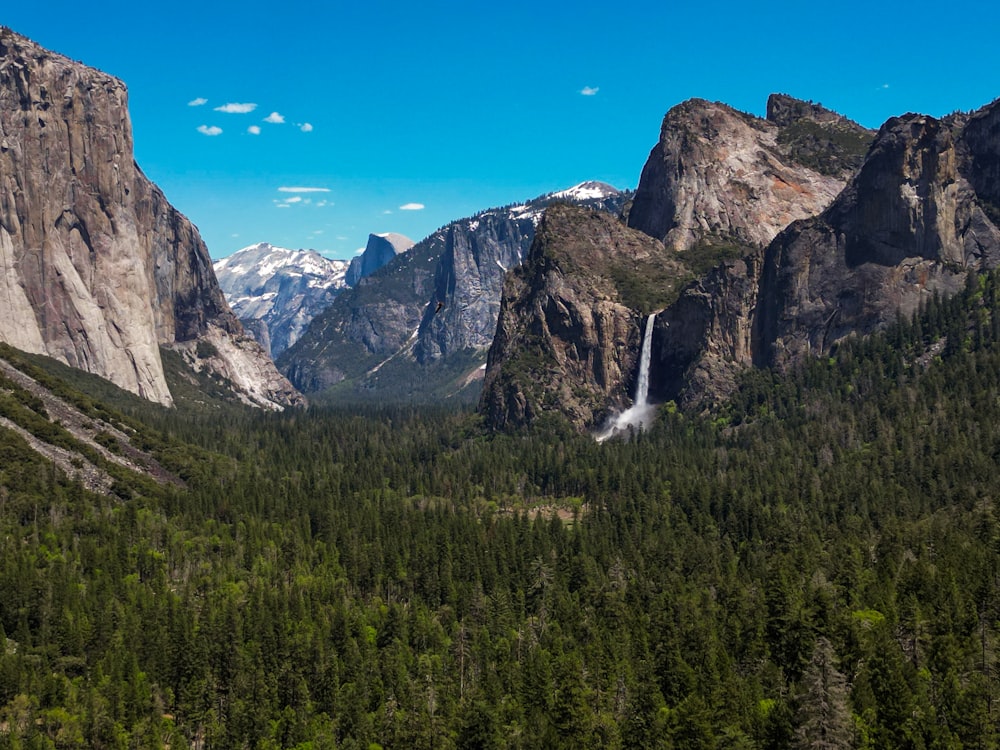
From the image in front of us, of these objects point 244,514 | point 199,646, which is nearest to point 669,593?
point 199,646

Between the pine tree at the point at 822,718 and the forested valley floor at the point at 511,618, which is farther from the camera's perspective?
the forested valley floor at the point at 511,618

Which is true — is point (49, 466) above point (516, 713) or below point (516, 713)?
above

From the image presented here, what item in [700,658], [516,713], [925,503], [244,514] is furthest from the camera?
[244,514]

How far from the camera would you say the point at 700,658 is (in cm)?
11419

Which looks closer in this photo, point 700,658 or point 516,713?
point 516,713

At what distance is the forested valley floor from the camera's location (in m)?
98.3

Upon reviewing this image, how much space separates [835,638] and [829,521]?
68.6 meters

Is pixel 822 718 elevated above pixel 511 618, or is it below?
above

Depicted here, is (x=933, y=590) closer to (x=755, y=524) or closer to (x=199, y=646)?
(x=755, y=524)

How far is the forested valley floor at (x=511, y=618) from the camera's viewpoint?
98.3 meters

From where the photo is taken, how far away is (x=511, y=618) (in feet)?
460

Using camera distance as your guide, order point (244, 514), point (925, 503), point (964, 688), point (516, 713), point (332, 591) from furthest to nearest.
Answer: point (244, 514)
point (925, 503)
point (332, 591)
point (516, 713)
point (964, 688)

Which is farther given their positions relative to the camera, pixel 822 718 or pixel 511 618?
pixel 511 618

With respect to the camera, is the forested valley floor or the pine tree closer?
the pine tree
